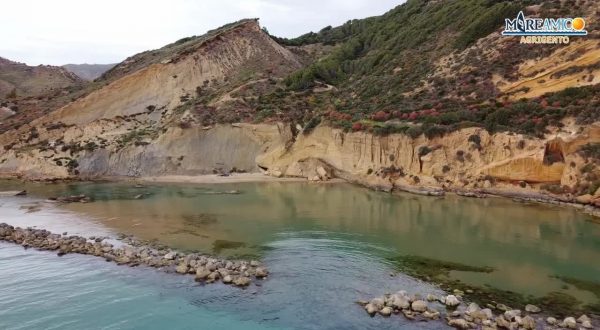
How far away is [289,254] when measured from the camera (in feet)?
69.7

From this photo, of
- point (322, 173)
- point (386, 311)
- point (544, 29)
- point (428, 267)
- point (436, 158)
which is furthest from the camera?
point (322, 173)

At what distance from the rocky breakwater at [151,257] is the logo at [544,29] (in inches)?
1365

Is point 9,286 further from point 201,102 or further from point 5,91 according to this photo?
point 5,91

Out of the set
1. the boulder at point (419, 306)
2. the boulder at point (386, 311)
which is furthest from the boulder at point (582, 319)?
the boulder at point (386, 311)

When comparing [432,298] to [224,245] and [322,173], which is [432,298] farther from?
[322,173]

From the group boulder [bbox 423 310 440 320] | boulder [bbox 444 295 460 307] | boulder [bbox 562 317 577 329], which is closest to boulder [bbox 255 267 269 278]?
boulder [bbox 423 310 440 320]

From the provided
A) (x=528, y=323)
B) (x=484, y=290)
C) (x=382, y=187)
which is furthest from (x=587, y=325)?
(x=382, y=187)

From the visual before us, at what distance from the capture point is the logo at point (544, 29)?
39.5m

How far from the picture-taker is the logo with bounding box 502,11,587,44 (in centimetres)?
3953

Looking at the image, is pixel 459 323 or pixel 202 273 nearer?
pixel 459 323

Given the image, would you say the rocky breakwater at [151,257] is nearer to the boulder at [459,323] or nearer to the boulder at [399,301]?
the boulder at [399,301]

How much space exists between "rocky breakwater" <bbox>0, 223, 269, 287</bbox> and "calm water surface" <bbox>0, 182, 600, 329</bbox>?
601 mm

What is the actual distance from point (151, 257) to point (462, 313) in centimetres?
1294

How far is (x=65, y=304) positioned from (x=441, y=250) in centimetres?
1539
